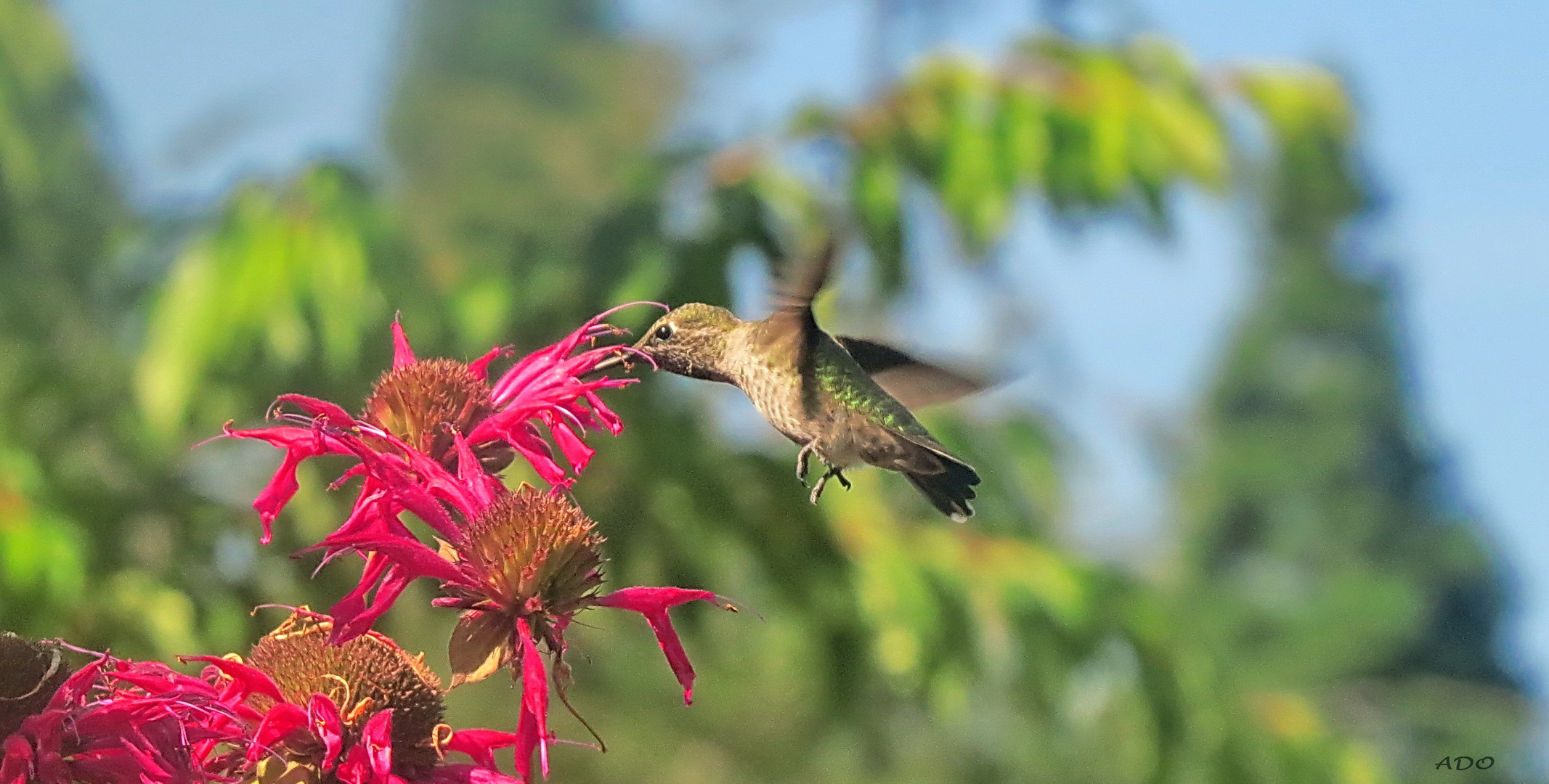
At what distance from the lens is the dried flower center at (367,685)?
1.45m

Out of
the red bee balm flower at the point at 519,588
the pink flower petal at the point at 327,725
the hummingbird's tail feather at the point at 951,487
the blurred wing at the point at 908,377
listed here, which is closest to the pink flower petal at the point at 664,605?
the red bee balm flower at the point at 519,588

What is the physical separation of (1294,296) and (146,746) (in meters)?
26.8

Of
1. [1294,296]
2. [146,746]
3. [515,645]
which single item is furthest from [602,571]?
[1294,296]

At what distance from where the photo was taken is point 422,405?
5.21ft

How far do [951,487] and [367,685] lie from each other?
924 millimetres

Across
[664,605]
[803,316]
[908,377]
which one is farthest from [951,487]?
[664,605]

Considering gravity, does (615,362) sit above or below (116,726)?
above

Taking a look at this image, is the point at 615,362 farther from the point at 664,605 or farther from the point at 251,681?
the point at 251,681

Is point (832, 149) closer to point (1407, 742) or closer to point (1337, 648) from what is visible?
point (1407, 742)

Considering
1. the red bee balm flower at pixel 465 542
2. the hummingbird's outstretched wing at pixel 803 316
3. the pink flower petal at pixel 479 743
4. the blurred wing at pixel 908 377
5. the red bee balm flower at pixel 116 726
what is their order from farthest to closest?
1. the blurred wing at pixel 908 377
2. the hummingbird's outstretched wing at pixel 803 316
3. the pink flower petal at pixel 479 743
4. the red bee balm flower at pixel 465 542
5. the red bee balm flower at pixel 116 726

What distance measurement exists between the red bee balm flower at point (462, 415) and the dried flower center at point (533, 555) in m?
0.06

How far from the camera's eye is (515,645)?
1.44 m

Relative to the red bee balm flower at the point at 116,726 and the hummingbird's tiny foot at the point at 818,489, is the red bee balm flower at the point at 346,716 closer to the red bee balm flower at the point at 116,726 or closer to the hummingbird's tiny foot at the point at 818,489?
the red bee balm flower at the point at 116,726

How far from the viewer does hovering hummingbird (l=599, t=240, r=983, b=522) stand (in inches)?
78.1
